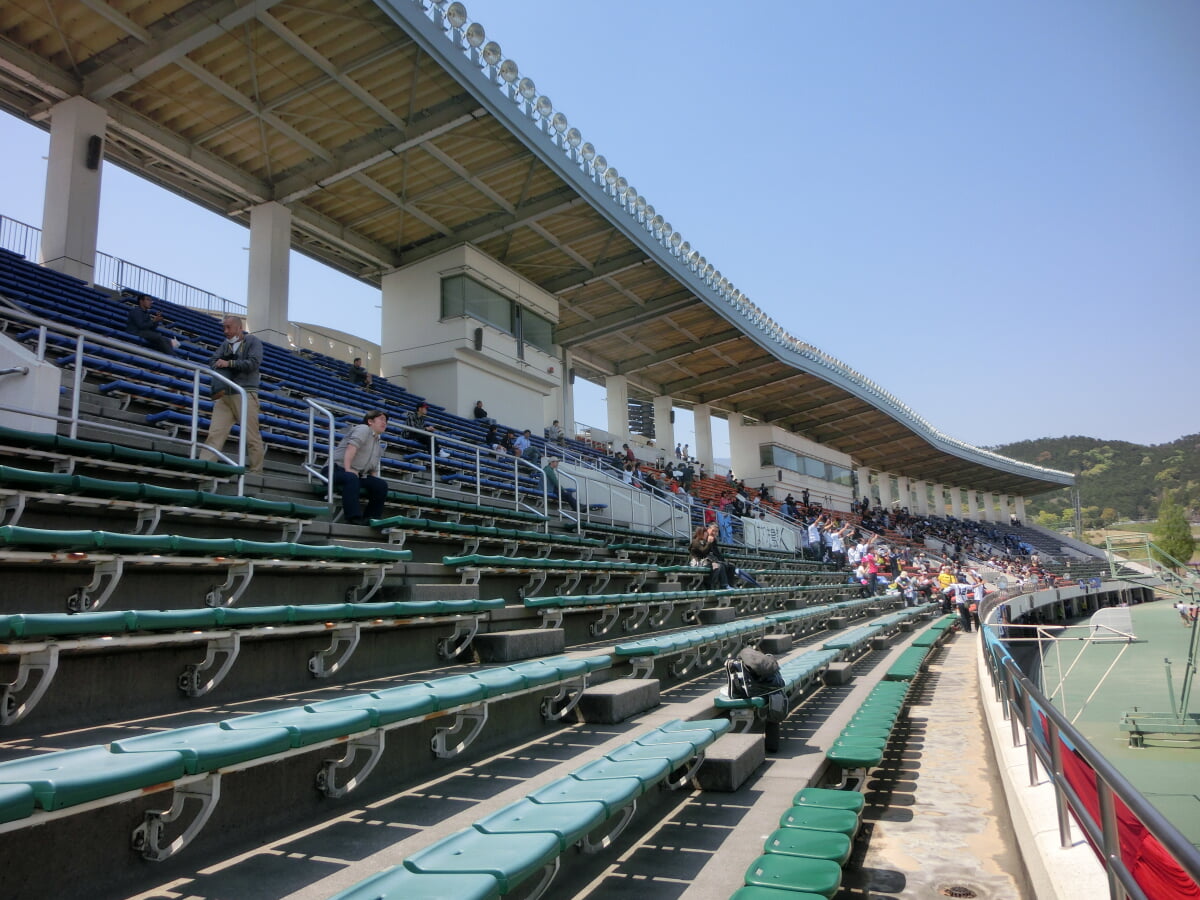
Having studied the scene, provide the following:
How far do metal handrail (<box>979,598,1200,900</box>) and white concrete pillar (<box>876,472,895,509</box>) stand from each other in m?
44.4

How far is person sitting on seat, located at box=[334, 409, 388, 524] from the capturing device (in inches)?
253

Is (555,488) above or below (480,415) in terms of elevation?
below

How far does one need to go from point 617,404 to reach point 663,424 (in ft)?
10.2

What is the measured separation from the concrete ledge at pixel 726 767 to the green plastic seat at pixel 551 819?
1543 mm

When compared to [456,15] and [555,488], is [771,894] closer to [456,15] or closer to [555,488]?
[555,488]

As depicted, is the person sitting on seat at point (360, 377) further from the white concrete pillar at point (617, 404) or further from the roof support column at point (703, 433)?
the roof support column at point (703, 433)

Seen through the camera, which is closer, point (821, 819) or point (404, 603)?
point (821, 819)

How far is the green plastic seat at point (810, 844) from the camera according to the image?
282cm

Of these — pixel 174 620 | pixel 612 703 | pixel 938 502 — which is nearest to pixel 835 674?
pixel 612 703

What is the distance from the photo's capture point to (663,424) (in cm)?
2870

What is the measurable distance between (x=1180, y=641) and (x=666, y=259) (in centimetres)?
2168

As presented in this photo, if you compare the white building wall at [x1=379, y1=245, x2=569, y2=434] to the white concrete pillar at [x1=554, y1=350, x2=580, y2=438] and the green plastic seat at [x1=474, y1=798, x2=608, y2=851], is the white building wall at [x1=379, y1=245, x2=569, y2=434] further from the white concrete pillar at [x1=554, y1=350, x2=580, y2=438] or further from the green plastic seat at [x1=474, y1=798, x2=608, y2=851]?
the green plastic seat at [x1=474, y1=798, x2=608, y2=851]

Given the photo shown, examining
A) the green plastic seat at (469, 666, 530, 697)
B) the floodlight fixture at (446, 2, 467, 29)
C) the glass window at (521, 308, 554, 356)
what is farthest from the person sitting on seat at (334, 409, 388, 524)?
the glass window at (521, 308, 554, 356)

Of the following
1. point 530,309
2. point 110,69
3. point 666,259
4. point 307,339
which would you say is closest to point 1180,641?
point 666,259
